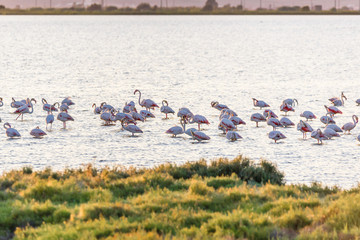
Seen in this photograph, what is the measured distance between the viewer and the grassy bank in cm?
980

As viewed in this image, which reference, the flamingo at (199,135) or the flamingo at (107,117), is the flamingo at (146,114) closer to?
the flamingo at (107,117)

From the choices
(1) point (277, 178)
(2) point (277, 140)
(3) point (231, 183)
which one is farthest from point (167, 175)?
(2) point (277, 140)

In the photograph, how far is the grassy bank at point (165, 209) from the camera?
9797mm

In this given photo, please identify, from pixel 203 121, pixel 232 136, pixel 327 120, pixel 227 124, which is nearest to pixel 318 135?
pixel 327 120

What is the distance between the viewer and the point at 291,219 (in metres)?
10.3

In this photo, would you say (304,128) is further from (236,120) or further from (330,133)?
(236,120)

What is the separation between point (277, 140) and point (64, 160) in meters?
8.80

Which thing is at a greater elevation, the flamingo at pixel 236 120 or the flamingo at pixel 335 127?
the flamingo at pixel 236 120

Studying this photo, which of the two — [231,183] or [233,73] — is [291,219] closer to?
[231,183]

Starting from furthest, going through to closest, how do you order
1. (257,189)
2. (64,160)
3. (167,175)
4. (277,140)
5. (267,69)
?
1. (267,69)
2. (277,140)
3. (64,160)
4. (167,175)
5. (257,189)

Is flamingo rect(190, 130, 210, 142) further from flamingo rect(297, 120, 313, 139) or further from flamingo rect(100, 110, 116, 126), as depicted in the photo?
flamingo rect(100, 110, 116, 126)

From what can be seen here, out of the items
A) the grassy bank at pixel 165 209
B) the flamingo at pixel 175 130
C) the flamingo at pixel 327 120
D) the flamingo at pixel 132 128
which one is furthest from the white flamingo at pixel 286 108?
the grassy bank at pixel 165 209

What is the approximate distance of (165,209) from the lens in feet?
36.5

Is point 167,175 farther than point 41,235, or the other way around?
point 167,175
